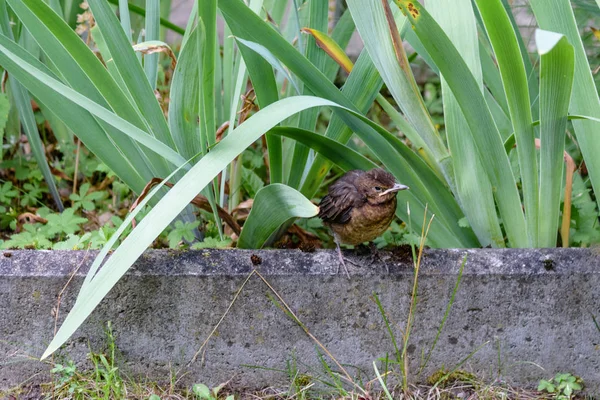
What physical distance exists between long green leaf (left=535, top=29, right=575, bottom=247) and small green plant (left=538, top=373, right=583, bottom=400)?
0.46 metres

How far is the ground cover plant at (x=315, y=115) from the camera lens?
86.7 inches

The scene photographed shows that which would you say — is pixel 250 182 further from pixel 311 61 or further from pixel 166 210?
pixel 166 210

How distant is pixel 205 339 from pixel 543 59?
1.40m

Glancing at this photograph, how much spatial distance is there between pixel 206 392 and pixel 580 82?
63.3 inches

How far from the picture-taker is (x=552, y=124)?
228cm

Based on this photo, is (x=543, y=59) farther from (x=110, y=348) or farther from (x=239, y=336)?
(x=110, y=348)

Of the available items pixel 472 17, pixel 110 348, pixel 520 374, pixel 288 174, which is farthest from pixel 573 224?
pixel 110 348

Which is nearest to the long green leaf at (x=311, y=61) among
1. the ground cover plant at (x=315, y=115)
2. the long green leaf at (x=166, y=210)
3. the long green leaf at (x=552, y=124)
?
the ground cover plant at (x=315, y=115)

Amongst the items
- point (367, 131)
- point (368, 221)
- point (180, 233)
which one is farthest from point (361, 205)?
point (180, 233)

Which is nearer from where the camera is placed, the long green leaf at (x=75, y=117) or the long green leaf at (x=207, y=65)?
the long green leaf at (x=207, y=65)

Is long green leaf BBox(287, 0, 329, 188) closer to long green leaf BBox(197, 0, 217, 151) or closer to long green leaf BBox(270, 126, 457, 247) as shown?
long green leaf BBox(270, 126, 457, 247)

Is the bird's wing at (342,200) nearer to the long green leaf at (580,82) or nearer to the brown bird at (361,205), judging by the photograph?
the brown bird at (361,205)

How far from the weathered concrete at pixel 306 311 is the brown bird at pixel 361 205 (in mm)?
175

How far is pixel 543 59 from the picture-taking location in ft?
6.84
